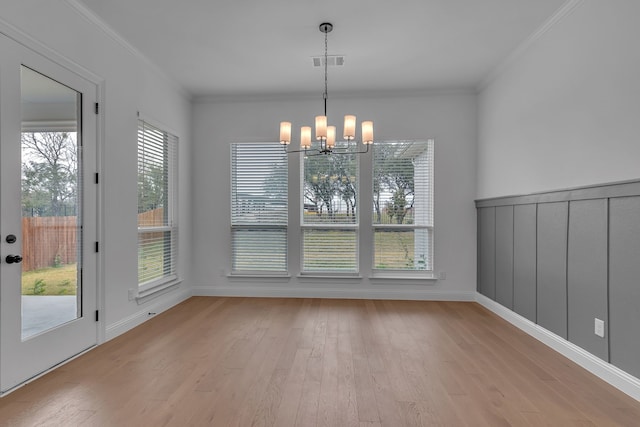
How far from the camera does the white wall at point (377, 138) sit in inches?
195

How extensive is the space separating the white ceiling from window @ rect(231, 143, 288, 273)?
1.03m

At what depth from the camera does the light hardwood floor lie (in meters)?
2.10

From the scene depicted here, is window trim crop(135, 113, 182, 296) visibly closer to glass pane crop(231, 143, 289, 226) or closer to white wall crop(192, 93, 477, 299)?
white wall crop(192, 93, 477, 299)

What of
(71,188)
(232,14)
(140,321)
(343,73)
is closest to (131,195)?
(71,188)

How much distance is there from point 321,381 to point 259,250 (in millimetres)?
2912

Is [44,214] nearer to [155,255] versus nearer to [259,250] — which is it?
[155,255]

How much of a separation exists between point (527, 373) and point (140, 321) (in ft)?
12.7

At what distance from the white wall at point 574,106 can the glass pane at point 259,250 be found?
3.07 metres

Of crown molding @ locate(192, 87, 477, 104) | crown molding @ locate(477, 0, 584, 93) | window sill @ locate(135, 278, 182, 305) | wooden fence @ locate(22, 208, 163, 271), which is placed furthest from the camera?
crown molding @ locate(192, 87, 477, 104)

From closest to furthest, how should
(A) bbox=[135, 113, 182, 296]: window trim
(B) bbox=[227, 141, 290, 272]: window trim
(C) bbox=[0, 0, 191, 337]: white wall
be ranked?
(C) bbox=[0, 0, 191, 337]: white wall, (A) bbox=[135, 113, 182, 296]: window trim, (B) bbox=[227, 141, 290, 272]: window trim

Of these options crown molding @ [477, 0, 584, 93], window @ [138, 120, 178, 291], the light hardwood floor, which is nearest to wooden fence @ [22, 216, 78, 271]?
the light hardwood floor

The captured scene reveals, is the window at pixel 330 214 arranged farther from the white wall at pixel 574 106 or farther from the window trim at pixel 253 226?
the white wall at pixel 574 106

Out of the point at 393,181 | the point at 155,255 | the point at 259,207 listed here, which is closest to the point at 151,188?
the point at 155,255

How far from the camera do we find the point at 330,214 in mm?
5129
